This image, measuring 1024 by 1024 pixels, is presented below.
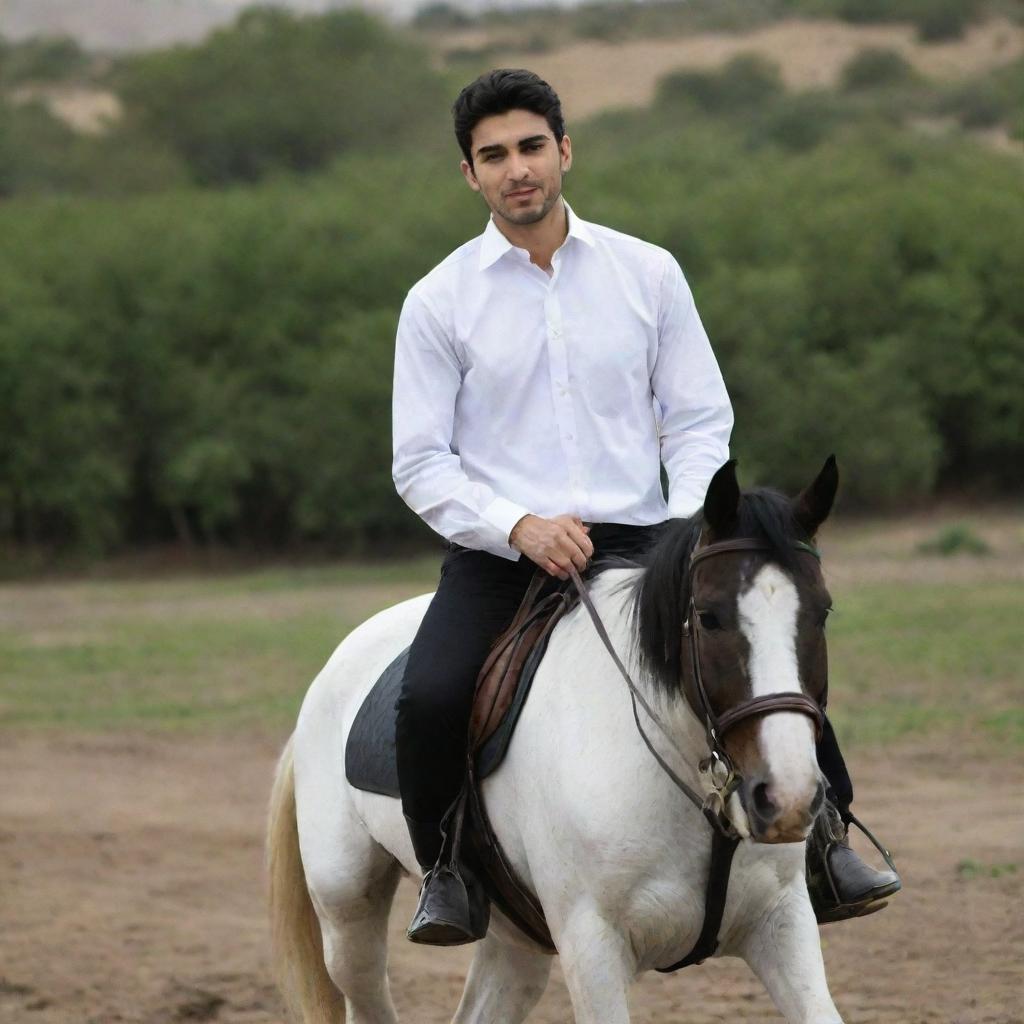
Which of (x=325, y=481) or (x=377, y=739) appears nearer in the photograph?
(x=377, y=739)

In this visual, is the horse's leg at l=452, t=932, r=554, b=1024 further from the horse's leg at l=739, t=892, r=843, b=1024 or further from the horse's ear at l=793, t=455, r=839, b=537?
the horse's ear at l=793, t=455, r=839, b=537

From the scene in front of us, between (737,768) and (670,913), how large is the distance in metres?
0.52

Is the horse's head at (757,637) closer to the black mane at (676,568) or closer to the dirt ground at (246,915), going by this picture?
the black mane at (676,568)

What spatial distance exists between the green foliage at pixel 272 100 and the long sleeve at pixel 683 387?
60192 mm

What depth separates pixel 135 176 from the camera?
188 feet

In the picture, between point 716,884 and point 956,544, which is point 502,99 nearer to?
point 716,884

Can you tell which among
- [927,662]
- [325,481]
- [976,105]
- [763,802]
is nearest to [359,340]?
[325,481]

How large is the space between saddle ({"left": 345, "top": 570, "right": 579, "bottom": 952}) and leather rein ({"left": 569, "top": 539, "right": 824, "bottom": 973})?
24cm

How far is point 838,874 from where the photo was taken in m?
4.09

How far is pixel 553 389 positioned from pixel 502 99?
2.40 ft

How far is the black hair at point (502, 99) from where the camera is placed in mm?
4184

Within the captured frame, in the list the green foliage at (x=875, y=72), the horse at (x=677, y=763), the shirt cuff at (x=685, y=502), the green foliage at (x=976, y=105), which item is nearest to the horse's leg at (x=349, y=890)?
the horse at (x=677, y=763)

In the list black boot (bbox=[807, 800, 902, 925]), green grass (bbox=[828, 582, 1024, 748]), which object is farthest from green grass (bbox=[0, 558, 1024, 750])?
black boot (bbox=[807, 800, 902, 925])

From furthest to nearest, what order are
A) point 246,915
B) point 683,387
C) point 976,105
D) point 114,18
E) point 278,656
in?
point 114,18 → point 976,105 → point 278,656 → point 246,915 → point 683,387
